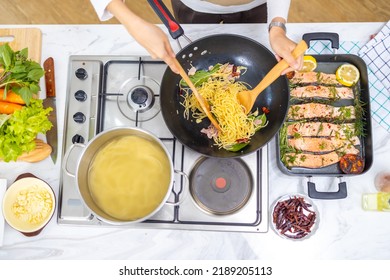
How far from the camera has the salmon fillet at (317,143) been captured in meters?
1.33

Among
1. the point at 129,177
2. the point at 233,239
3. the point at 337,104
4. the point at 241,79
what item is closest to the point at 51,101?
the point at 129,177

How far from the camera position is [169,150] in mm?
1286

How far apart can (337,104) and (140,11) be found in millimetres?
1317

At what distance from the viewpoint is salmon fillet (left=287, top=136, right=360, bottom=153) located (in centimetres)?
133

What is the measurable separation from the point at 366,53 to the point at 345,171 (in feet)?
1.45

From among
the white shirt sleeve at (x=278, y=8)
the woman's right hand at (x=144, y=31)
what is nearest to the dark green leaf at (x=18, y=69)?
the woman's right hand at (x=144, y=31)

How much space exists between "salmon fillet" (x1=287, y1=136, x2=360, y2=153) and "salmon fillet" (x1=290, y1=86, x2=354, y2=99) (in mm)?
153

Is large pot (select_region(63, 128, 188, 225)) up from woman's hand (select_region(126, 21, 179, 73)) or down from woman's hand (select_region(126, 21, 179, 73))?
down

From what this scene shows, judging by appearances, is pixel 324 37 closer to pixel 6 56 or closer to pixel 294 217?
pixel 294 217

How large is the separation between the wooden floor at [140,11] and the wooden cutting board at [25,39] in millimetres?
819

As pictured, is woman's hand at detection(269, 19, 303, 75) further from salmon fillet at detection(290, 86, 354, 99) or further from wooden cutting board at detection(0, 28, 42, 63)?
wooden cutting board at detection(0, 28, 42, 63)

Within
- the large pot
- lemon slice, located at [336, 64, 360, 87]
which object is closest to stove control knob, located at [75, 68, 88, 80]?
the large pot

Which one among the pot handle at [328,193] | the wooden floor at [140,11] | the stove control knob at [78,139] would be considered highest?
the wooden floor at [140,11]

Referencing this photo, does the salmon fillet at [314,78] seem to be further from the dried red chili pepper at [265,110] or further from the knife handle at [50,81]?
the knife handle at [50,81]
